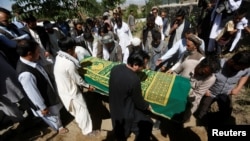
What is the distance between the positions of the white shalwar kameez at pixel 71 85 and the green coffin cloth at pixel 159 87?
1.35 ft

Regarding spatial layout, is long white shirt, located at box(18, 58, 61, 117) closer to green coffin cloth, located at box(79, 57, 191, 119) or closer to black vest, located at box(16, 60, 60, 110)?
black vest, located at box(16, 60, 60, 110)

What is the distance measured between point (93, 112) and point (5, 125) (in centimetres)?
176

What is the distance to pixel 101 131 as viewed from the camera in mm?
3809

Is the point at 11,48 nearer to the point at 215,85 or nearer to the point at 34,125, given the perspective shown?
the point at 34,125

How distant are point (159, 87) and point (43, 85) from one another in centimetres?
183

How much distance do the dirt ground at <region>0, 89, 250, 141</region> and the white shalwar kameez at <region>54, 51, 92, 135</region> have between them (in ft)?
1.19

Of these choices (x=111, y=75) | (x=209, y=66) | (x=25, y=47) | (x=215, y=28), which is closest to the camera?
(x=111, y=75)

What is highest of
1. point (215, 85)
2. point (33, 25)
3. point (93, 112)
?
point (33, 25)

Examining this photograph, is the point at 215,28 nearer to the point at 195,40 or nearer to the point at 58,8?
the point at 195,40

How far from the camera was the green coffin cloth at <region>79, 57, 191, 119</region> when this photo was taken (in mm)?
3135

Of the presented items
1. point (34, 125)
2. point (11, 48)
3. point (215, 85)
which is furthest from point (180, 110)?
point (11, 48)

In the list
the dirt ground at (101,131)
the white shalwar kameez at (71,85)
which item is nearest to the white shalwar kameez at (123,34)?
the dirt ground at (101,131)

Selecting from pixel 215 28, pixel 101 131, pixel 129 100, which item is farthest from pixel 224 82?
pixel 215 28

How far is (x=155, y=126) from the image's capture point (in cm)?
386
